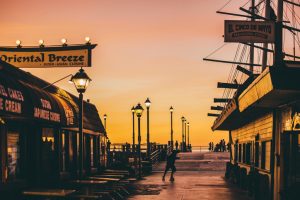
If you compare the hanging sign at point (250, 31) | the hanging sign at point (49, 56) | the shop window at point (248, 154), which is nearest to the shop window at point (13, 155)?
the hanging sign at point (49, 56)

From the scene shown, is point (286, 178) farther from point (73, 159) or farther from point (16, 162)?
point (73, 159)

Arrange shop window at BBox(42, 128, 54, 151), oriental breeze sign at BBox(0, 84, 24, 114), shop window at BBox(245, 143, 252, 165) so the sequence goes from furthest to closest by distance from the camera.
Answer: shop window at BBox(245, 143, 252, 165) → shop window at BBox(42, 128, 54, 151) → oriental breeze sign at BBox(0, 84, 24, 114)

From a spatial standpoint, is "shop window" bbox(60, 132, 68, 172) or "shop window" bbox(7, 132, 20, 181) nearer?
"shop window" bbox(7, 132, 20, 181)

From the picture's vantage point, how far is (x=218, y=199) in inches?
766

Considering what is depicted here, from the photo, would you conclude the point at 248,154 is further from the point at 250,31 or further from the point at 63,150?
the point at 250,31

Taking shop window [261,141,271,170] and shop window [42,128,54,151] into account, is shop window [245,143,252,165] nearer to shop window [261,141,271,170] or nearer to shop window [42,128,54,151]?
shop window [261,141,271,170]

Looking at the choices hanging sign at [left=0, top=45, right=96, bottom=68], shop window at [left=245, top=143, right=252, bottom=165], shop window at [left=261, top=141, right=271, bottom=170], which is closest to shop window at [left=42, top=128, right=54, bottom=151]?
hanging sign at [left=0, top=45, right=96, bottom=68]

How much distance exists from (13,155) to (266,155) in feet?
27.9

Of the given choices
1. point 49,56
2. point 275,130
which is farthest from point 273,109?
point 49,56

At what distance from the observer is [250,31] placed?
13.4 m

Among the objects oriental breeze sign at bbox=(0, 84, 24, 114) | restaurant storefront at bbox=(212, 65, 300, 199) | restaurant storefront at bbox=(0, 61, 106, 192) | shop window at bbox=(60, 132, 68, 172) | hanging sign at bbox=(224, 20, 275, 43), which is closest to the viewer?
oriental breeze sign at bbox=(0, 84, 24, 114)

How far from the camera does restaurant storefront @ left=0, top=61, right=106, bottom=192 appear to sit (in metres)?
11.6

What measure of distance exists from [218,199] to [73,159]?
642cm

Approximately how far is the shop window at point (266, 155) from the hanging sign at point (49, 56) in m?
6.56
